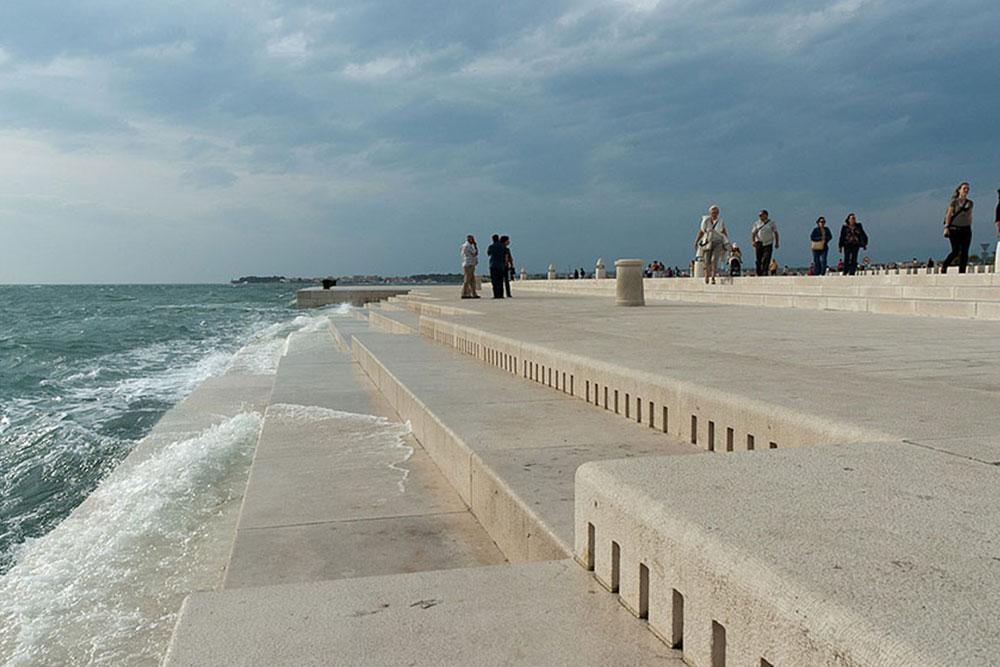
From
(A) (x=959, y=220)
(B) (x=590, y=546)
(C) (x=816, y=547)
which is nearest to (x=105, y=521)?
(B) (x=590, y=546)

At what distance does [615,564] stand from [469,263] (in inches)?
686

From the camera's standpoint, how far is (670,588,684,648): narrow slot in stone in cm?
188

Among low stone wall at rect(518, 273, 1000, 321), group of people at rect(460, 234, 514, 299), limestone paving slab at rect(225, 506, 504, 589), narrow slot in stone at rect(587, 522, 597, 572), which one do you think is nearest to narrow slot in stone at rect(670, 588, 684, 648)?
narrow slot in stone at rect(587, 522, 597, 572)

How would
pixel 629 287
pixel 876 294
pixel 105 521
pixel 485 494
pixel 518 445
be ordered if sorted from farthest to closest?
pixel 629 287, pixel 876 294, pixel 105 521, pixel 518 445, pixel 485 494

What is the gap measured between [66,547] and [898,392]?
4.67 m

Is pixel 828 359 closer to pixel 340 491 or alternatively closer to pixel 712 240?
pixel 340 491

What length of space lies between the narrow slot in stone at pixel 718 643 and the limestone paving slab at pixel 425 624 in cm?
15

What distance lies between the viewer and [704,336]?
25.2ft

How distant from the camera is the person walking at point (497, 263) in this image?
59.6ft

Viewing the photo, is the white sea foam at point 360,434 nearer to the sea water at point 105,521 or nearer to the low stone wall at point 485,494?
the low stone wall at point 485,494

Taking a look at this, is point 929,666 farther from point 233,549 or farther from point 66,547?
point 66,547

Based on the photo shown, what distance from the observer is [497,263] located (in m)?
18.9

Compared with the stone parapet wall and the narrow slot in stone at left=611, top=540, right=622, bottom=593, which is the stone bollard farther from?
the narrow slot in stone at left=611, top=540, right=622, bottom=593

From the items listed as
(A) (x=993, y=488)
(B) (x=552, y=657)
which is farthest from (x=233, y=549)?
(A) (x=993, y=488)
